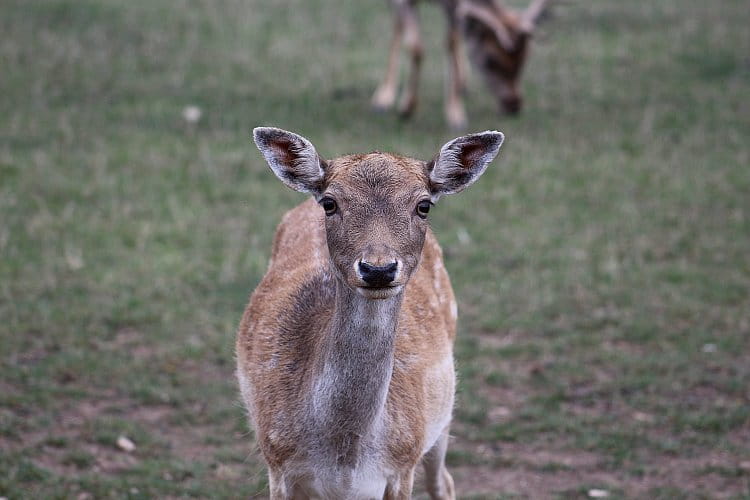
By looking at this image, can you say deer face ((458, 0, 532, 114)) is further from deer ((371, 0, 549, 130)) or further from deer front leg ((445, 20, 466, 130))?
deer front leg ((445, 20, 466, 130))

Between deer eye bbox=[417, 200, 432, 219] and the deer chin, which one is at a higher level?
deer eye bbox=[417, 200, 432, 219]

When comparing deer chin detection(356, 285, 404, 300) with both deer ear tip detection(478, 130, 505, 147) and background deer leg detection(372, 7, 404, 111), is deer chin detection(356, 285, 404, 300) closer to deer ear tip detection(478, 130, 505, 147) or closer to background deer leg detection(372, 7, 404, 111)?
deer ear tip detection(478, 130, 505, 147)

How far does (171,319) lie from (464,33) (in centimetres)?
642

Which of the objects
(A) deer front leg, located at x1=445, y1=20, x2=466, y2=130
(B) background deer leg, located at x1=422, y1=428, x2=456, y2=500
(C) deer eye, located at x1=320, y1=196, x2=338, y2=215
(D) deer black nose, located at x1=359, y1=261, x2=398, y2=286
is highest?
(C) deer eye, located at x1=320, y1=196, x2=338, y2=215

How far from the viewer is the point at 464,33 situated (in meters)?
12.8

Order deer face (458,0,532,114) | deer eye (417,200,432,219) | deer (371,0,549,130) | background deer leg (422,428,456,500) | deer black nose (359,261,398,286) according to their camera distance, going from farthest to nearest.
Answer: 1. deer face (458,0,532,114)
2. deer (371,0,549,130)
3. background deer leg (422,428,456,500)
4. deer eye (417,200,432,219)
5. deer black nose (359,261,398,286)

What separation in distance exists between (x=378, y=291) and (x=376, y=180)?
1.58ft

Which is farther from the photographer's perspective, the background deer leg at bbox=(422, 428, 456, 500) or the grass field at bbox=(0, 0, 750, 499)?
the grass field at bbox=(0, 0, 750, 499)

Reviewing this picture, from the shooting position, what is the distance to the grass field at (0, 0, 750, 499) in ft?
20.5

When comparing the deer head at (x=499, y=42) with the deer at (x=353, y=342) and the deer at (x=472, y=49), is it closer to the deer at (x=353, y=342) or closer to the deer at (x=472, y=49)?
the deer at (x=472, y=49)

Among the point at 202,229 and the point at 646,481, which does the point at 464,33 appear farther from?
the point at 646,481

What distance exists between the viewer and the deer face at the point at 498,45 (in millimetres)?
12305

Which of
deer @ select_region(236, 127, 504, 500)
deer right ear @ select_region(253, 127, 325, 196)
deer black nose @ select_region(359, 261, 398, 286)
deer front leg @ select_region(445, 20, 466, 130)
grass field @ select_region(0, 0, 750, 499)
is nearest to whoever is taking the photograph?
deer black nose @ select_region(359, 261, 398, 286)

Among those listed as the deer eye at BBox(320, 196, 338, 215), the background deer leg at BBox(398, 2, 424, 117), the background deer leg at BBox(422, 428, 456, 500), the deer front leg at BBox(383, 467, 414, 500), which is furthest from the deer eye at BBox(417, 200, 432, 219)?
the background deer leg at BBox(398, 2, 424, 117)
